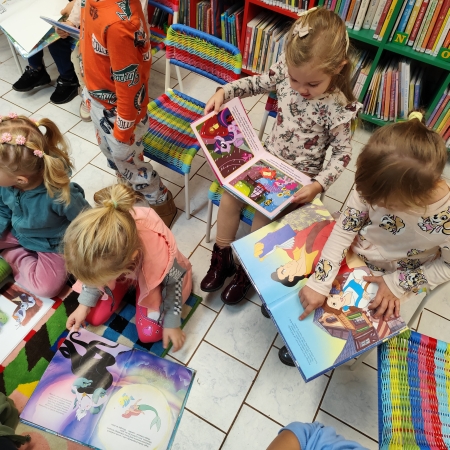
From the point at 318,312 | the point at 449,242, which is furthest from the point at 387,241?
the point at 318,312

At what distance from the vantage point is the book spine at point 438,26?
1771 mm

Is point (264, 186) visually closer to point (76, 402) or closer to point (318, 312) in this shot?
point (318, 312)

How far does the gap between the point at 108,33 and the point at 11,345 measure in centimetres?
Result: 119

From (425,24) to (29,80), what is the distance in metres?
2.21

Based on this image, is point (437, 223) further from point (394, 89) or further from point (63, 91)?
point (63, 91)

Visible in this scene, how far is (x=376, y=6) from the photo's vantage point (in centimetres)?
191

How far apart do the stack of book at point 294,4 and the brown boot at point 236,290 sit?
146cm

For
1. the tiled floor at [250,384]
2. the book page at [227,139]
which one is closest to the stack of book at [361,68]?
the book page at [227,139]

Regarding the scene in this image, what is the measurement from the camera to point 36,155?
50.9 inches

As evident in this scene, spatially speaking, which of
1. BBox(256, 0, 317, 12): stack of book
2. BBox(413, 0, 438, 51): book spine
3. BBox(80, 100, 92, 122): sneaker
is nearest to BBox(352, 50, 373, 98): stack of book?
BBox(413, 0, 438, 51): book spine

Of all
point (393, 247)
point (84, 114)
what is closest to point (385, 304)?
point (393, 247)

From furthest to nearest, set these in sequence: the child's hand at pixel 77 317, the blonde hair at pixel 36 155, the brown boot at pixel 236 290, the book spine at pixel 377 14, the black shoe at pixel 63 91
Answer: the black shoe at pixel 63 91, the book spine at pixel 377 14, the brown boot at pixel 236 290, the child's hand at pixel 77 317, the blonde hair at pixel 36 155

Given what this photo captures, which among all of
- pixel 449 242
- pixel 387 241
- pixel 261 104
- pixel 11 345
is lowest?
pixel 11 345

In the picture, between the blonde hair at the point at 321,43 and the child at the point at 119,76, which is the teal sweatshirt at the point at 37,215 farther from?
the blonde hair at the point at 321,43
